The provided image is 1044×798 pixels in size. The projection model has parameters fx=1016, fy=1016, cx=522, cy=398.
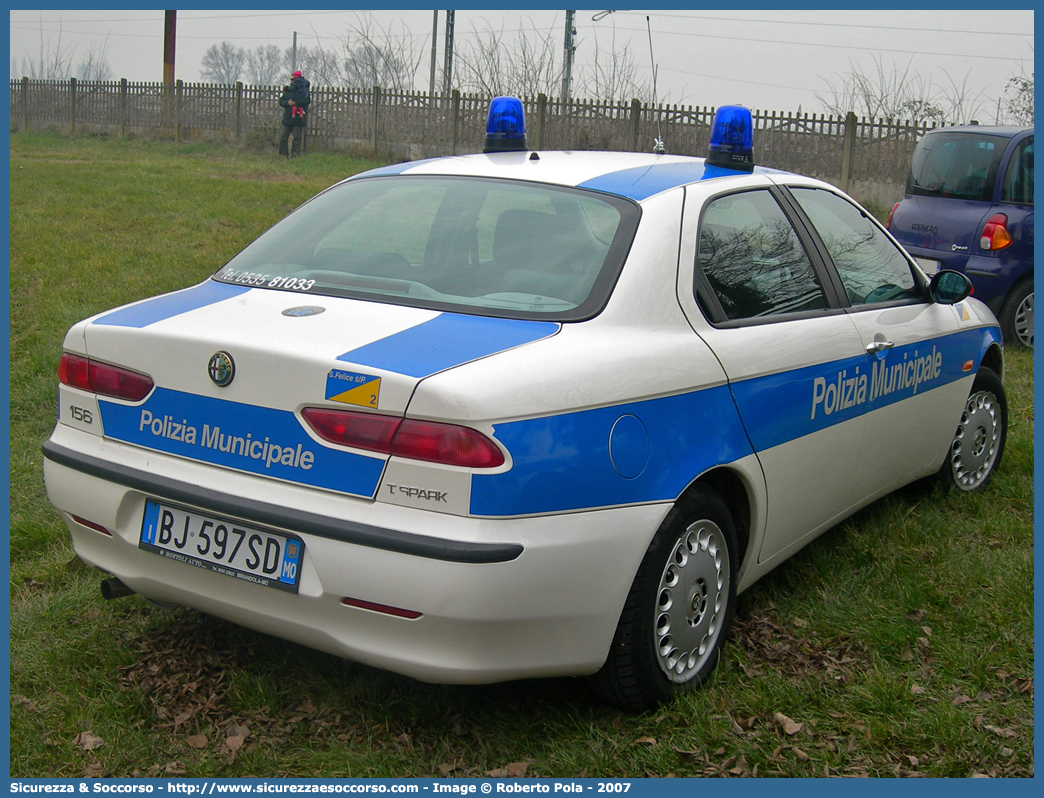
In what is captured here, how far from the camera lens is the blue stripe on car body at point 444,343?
2.44 meters

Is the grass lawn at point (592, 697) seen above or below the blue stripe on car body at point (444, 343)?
below

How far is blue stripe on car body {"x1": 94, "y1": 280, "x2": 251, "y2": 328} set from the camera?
9.42ft

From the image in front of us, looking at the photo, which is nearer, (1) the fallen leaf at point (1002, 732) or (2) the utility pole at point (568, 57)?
(1) the fallen leaf at point (1002, 732)

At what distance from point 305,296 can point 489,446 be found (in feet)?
3.01

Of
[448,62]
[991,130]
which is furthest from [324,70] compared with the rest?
[991,130]

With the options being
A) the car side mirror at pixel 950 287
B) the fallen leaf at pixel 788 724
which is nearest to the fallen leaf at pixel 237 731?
the fallen leaf at pixel 788 724

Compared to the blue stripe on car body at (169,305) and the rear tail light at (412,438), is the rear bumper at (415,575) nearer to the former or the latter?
the rear tail light at (412,438)

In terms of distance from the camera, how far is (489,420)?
2357mm

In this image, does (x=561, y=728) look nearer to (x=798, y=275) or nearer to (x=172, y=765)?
(x=172, y=765)

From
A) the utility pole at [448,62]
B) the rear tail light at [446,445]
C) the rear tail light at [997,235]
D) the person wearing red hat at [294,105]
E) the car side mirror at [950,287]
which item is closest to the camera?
the rear tail light at [446,445]

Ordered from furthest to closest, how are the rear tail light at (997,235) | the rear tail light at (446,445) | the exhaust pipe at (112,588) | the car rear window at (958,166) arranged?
1. the car rear window at (958,166)
2. the rear tail light at (997,235)
3. the exhaust pipe at (112,588)
4. the rear tail light at (446,445)

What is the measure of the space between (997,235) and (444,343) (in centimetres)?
695

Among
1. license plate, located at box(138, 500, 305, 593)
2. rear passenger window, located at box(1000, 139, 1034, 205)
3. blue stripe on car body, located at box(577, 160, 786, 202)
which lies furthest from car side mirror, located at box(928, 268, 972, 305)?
rear passenger window, located at box(1000, 139, 1034, 205)

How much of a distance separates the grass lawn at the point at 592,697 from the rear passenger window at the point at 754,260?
43.7 inches
